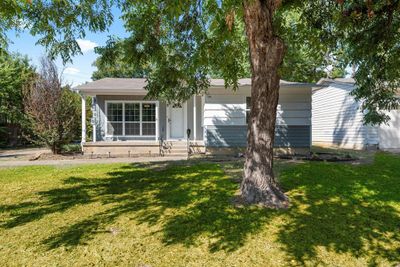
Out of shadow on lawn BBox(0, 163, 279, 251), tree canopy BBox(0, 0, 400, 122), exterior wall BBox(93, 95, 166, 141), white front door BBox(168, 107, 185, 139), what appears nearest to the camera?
shadow on lawn BBox(0, 163, 279, 251)

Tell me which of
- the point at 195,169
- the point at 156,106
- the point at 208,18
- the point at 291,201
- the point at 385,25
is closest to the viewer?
the point at 291,201

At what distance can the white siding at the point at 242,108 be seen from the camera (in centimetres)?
1459

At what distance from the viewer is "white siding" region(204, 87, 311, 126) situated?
1459cm

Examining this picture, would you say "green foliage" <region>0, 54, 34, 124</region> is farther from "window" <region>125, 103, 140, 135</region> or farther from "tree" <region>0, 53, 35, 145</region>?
"window" <region>125, 103, 140, 135</region>

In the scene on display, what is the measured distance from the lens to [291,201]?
6082 millimetres

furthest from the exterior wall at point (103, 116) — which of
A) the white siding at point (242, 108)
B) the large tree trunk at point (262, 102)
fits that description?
the large tree trunk at point (262, 102)

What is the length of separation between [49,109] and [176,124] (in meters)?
5.93

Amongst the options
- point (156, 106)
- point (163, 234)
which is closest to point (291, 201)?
point (163, 234)

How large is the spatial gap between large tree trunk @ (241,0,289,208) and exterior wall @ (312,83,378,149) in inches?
489

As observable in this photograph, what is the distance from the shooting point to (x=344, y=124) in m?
19.3

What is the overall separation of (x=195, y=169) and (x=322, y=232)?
571 cm

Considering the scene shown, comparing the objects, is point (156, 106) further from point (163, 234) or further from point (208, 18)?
point (163, 234)

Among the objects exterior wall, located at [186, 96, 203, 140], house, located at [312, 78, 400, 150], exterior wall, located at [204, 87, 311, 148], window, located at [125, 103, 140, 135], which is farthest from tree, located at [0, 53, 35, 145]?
house, located at [312, 78, 400, 150]

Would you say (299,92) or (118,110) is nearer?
(299,92)
